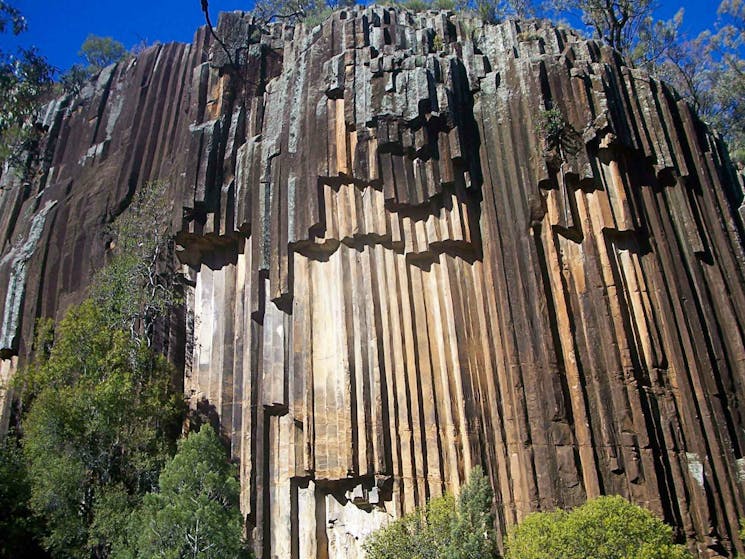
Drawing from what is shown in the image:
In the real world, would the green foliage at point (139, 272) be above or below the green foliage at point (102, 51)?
below

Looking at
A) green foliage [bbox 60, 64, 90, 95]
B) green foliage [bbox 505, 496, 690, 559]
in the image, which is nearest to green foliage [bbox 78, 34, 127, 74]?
green foliage [bbox 60, 64, 90, 95]

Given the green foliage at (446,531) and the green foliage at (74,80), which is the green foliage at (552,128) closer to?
the green foliage at (446,531)

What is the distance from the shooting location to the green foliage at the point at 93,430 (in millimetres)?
13070

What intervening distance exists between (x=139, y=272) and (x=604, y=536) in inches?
502

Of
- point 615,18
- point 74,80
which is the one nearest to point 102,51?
point 74,80

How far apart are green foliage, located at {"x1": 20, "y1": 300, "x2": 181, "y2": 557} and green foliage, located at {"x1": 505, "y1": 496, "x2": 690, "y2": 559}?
7.60 m

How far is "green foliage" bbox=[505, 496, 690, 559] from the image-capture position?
378 inches

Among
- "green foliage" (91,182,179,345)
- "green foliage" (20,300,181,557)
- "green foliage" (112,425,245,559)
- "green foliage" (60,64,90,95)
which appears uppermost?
"green foliage" (60,64,90,95)

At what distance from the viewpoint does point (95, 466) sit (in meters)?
13.8

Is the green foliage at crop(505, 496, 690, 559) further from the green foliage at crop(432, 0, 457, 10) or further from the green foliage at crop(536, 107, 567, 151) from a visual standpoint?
the green foliage at crop(432, 0, 457, 10)

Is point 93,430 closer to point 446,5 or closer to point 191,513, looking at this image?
point 191,513

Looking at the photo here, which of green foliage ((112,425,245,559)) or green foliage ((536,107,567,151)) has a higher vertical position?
green foliage ((536,107,567,151))

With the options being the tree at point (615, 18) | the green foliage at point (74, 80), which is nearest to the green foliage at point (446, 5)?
the tree at point (615, 18)

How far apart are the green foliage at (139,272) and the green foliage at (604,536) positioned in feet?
32.6
